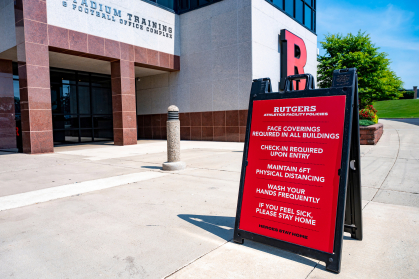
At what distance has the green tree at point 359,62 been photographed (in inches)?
827

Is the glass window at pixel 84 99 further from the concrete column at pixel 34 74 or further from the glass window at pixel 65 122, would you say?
the concrete column at pixel 34 74

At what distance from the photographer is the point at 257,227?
2.95 meters

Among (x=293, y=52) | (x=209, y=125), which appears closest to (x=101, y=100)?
(x=209, y=125)

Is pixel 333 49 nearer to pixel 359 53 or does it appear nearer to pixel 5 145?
pixel 359 53

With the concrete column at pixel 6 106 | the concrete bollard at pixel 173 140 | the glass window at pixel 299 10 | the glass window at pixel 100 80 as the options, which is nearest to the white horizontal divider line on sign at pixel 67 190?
the concrete bollard at pixel 173 140

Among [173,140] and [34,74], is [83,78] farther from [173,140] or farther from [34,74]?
[173,140]

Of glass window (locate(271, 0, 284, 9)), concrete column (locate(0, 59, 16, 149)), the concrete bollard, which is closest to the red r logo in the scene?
glass window (locate(271, 0, 284, 9))

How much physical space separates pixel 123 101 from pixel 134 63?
2.34 meters

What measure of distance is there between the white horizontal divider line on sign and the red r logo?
11.7 metres

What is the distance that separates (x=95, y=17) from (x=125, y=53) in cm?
206

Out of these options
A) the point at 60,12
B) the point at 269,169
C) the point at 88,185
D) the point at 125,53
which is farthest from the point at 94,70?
the point at 269,169

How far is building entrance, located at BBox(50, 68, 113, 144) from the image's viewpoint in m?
17.2

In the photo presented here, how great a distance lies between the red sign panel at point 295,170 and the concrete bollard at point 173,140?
13.6 feet

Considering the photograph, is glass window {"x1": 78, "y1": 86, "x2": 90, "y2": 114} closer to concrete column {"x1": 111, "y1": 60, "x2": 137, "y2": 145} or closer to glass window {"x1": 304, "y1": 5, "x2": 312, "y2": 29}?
concrete column {"x1": 111, "y1": 60, "x2": 137, "y2": 145}
